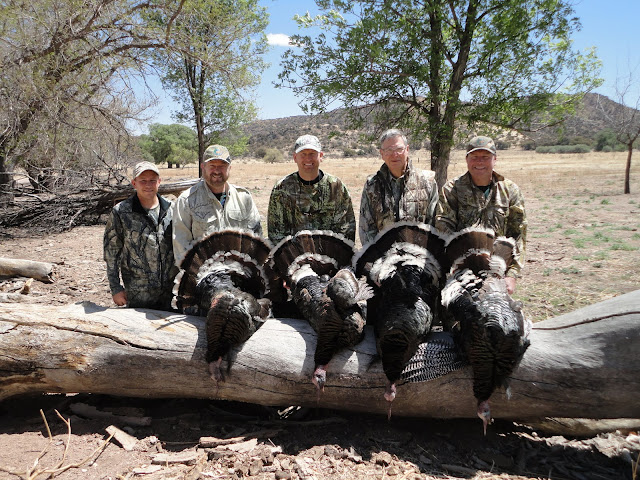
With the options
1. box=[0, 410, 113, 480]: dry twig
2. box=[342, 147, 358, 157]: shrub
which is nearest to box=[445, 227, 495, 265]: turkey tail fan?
box=[0, 410, 113, 480]: dry twig

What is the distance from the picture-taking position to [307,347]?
147 inches

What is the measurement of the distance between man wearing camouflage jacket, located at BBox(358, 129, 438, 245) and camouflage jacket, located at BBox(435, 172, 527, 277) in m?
0.24

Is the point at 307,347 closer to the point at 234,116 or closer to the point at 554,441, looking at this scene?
the point at 554,441

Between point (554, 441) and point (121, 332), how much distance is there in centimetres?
374

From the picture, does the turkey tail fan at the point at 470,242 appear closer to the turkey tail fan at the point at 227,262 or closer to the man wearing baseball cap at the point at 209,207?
the turkey tail fan at the point at 227,262

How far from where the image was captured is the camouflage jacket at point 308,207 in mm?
4648

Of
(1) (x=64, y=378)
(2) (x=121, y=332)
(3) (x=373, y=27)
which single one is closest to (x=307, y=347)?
(2) (x=121, y=332)

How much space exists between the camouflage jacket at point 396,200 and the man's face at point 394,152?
0.14 m

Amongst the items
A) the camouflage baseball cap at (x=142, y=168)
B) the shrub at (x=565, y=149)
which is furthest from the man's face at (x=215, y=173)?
the shrub at (x=565, y=149)

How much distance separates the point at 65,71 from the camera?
34.0 ft

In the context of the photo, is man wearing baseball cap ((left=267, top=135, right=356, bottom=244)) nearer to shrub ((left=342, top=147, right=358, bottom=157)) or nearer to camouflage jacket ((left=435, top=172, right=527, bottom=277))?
camouflage jacket ((left=435, top=172, right=527, bottom=277))

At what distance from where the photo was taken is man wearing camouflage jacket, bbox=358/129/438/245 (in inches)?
179

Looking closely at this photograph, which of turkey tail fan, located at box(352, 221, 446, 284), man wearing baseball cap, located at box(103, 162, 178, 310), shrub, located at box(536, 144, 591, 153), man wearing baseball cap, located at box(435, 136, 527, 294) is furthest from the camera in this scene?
shrub, located at box(536, 144, 591, 153)

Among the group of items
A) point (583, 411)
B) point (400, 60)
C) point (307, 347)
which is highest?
point (400, 60)
